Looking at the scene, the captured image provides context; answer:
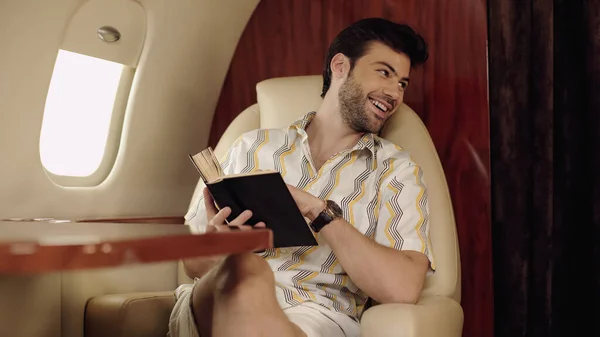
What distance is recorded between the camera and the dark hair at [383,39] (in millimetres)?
2217

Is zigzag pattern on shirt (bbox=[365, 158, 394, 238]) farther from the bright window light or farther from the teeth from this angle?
the bright window light

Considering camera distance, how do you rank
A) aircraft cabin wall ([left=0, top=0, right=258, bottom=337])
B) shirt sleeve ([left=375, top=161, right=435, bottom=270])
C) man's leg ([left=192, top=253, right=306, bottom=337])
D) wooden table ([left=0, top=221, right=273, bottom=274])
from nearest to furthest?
wooden table ([left=0, top=221, right=273, bottom=274]) → man's leg ([left=192, top=253, right=306, bottom=337]) → shirt sleeve ([left=375, top=161, right=435, bottom=270]) → aircraft cabin wall ([left=0, top=0, right=258, bottom=337])

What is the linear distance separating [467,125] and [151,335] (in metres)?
1.17

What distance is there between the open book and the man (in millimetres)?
34

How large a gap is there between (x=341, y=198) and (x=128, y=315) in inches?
27.2

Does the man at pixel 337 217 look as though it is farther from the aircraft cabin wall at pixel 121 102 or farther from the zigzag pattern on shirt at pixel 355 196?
the aircraft cabin wall at pixel 121 102

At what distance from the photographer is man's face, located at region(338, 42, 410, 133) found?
216 cm

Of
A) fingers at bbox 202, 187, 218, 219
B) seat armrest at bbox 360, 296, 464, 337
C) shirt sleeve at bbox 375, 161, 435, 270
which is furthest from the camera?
shirt sleeve at bbox 375, 161, 435, 270

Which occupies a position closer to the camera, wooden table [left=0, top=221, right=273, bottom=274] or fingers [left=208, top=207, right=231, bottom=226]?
wooden table [left=0, top=221, right=273, bottom=274]

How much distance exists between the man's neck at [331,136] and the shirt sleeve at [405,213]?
24 centimetres

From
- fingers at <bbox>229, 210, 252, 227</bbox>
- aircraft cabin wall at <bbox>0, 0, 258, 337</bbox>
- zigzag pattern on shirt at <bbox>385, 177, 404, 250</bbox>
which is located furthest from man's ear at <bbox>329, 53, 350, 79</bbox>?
fingers at <bbox>229, 210, 252, 227</bbox>

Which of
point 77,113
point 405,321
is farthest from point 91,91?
point 405,321

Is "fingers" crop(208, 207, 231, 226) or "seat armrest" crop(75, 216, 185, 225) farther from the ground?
"fingers" crop(208, 207, 231, 226)

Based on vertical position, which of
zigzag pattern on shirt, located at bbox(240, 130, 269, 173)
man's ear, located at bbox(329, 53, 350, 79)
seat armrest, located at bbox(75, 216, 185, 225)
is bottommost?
seat armrest, located at bbox(75, 216, 185, 225)
